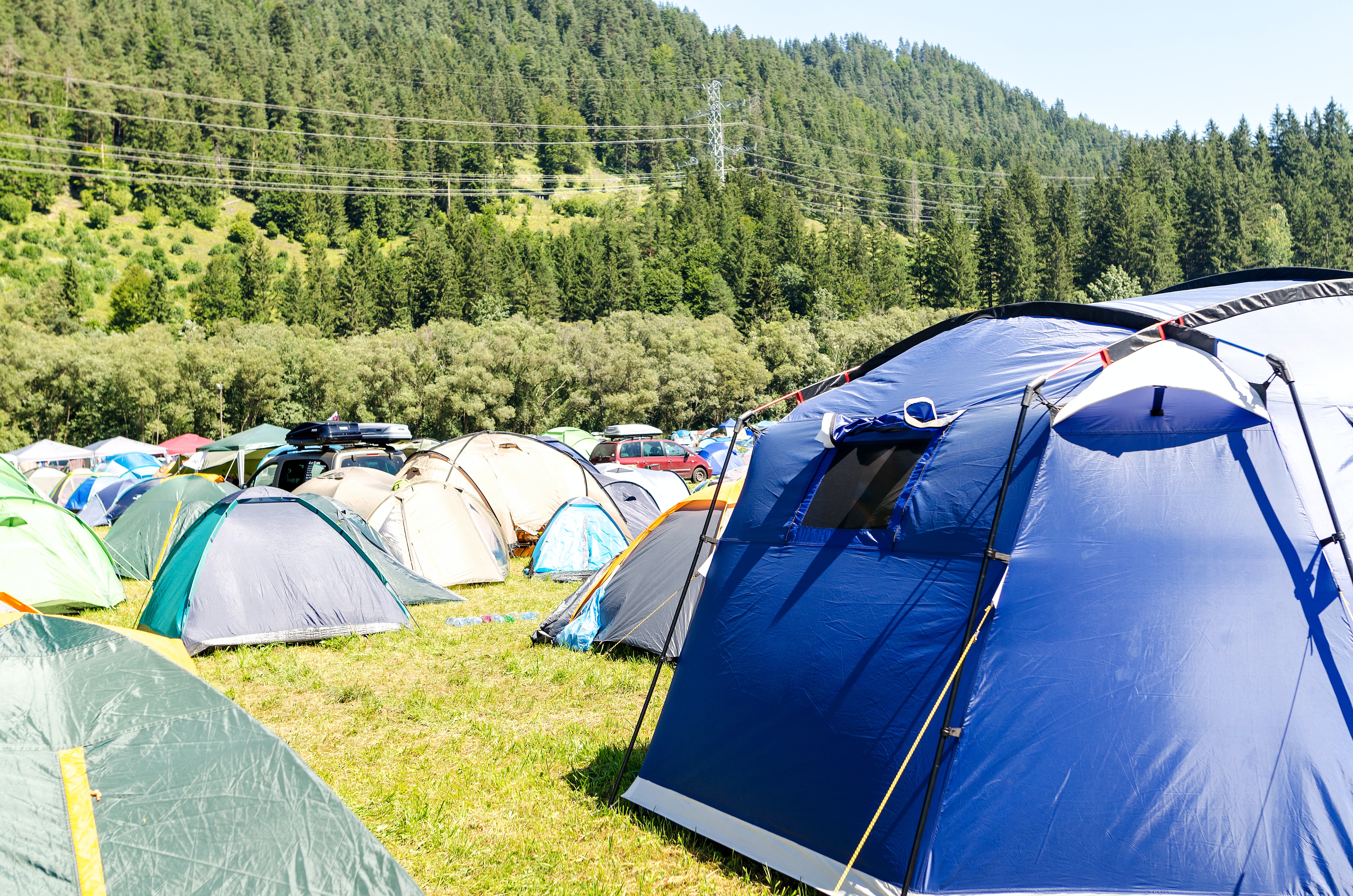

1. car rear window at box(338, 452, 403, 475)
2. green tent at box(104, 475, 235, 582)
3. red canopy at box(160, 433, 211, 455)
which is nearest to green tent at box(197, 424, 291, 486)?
green tent at box(104, 475, 235, 582)

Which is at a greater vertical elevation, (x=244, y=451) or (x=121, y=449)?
(x=244, y=451)

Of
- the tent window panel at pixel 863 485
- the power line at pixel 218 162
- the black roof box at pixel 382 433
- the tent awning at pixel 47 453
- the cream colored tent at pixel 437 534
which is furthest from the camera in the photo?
the power line at pixel 218 162

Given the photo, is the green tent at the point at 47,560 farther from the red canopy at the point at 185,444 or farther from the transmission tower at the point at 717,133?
the transmission tower at the point at 717,133

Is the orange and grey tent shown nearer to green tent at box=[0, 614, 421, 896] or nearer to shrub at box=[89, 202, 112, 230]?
green tent at box=[0, 614, 421, 896]

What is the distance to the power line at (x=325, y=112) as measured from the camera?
102 meters

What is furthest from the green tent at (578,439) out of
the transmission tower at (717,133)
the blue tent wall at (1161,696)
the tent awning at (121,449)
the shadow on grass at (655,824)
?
the transmission tower at (717,133)

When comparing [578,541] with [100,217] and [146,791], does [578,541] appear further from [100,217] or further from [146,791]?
[100,217]

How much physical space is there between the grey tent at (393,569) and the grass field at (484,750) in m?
0.91

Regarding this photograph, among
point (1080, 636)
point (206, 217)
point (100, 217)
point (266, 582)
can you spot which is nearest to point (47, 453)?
point (266, 582)

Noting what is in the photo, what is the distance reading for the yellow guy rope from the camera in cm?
325

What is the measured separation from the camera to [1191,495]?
10.9 feet

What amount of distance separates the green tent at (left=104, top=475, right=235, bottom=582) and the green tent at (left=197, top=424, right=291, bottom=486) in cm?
775

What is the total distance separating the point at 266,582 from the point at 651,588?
11.9 ft

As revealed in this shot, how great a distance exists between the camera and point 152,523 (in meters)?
12.6
